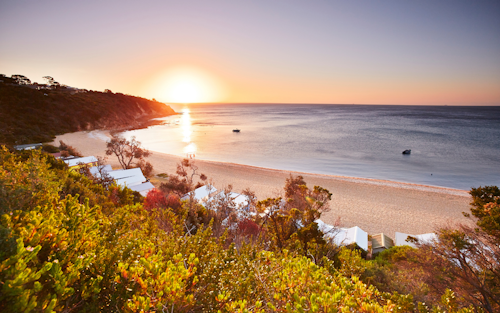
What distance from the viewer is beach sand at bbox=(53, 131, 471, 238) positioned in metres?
17.9

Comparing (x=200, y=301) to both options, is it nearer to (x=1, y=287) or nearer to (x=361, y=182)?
(x=1, y=287)

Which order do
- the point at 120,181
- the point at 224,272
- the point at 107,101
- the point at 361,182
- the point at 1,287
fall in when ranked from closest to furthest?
the point at 1,287 < the point at 224,272 < the point at 120,181 < the point at 361,182 < the point at 107,101

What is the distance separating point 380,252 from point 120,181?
19.8m

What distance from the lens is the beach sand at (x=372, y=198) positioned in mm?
17906

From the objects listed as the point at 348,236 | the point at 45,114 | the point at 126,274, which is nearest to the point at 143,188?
the point at 348,236

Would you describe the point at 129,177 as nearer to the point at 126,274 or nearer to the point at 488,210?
the point at 126,274

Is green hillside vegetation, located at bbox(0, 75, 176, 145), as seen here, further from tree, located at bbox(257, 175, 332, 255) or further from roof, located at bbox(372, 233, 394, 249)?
roof, located at bbox(372, 233, 394, 249)

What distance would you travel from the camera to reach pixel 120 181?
61.7 feet

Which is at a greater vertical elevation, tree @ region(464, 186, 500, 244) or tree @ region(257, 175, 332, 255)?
tree @ region(464, 186, 500, 244)

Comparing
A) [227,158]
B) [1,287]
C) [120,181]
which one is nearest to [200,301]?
[1,287]

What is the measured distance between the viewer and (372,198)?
73.4 feet

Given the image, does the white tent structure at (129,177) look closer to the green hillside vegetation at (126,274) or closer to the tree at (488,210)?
the green hillside vegetation at (126,274)

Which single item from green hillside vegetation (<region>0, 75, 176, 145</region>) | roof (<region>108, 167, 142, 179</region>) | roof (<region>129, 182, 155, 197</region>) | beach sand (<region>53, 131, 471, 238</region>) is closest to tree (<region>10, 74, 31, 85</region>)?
green hillside vegetation (<region>0, 75, 176, 145</region>)

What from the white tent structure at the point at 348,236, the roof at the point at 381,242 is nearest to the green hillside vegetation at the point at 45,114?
the white tent structure at the point at 348,236
